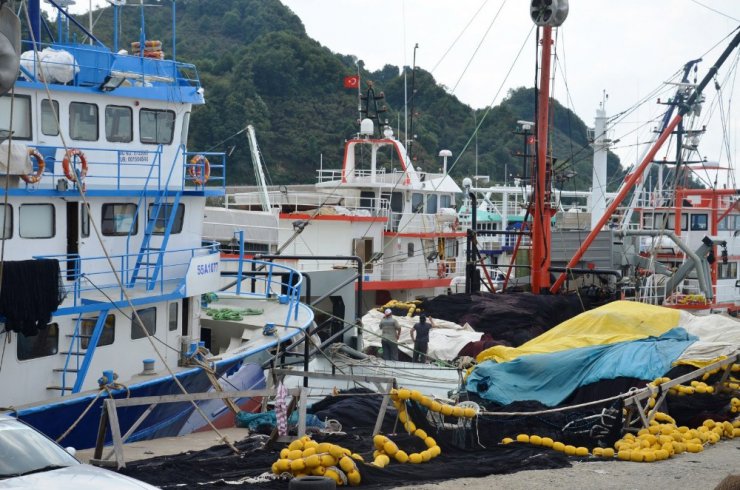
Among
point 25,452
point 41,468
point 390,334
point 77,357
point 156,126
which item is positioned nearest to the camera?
point 41,468

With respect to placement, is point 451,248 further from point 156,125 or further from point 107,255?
point 107,255

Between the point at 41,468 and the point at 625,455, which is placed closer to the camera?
the point at 41,468

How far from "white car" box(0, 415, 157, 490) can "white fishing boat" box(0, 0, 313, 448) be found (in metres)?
3.98

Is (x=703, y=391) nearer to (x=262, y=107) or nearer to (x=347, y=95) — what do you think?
(x=262, y=107)

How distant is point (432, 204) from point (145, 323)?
819 inches

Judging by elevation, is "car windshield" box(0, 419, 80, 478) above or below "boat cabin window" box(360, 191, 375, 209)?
below

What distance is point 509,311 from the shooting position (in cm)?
2270

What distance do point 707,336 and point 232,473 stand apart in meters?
9.86

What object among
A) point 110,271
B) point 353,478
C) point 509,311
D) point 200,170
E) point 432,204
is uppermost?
point 200,170

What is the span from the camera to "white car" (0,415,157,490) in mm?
7766

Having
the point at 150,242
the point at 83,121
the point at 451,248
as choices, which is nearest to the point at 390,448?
the point at 150,242

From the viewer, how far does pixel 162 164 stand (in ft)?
55.0

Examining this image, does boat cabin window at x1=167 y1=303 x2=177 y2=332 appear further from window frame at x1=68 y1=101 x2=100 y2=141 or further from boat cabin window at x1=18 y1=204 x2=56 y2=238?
window frame at x1=68 y1=101 x2=100 y2=141

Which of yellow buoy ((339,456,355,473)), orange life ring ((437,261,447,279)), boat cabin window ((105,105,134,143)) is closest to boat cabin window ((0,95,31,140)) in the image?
boat cabin window ((105,105,134,143))
